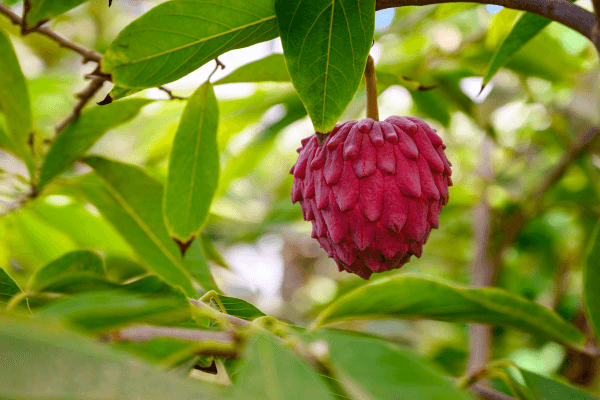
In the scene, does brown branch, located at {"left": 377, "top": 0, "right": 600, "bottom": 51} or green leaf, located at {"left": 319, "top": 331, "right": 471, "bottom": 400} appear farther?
brown branch, located at {"left": 377, "top": 0, "right": 600, "bottom": 51}

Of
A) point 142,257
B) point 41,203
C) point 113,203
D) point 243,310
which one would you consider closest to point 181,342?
point 243,310

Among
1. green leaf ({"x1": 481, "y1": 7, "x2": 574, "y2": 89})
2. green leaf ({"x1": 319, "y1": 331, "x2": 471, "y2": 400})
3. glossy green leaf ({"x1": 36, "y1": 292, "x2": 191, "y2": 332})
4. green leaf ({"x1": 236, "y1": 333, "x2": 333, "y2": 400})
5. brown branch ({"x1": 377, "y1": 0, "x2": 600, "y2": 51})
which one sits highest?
brown branch ({"x1": 377, "y1": 0, "x2": 600, "y2": 51})

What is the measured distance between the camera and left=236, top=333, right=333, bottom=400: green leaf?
0.30 m

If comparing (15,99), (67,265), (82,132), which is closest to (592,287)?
(67,265)

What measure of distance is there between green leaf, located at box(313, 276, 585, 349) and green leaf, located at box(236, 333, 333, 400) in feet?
0.75

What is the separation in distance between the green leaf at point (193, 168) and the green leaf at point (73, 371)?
54cm

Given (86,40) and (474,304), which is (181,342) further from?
(86,40)

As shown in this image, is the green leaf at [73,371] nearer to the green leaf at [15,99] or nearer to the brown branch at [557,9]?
the brown branch at [557,9]

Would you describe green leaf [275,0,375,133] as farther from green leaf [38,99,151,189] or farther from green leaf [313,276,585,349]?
green leaf [38,99,151,189]

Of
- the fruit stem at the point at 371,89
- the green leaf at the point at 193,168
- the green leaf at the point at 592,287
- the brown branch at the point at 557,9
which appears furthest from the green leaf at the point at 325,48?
the green leaf at the point at 592,287

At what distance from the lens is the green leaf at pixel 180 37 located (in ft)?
2.02

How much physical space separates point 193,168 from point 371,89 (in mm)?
342

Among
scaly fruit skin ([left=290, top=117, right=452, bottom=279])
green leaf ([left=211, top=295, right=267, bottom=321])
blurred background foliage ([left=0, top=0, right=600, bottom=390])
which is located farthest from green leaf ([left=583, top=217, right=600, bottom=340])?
green leaf ([left=211, top=295, right=267, bottom=321])

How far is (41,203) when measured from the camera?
129cm
